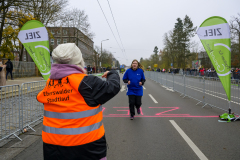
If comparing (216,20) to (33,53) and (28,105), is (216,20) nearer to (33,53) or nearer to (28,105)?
(33,53)

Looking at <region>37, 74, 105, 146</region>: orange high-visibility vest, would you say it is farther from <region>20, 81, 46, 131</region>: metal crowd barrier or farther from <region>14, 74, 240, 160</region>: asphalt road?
<region>20, 81, 46, 131</region>: metal crowd barrier

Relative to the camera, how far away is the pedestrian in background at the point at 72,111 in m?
1.70

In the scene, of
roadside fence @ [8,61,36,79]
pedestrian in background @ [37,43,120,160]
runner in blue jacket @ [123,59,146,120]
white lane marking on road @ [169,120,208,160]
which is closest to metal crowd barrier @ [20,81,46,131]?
runner in blue jacket @ [123,59,146,120]

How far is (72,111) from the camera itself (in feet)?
5.56

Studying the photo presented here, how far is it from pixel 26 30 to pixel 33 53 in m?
0.66

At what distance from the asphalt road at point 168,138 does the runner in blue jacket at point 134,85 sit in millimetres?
543

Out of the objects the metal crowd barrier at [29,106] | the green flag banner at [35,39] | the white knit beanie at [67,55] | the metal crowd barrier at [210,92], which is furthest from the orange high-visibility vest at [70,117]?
the metal crowd barrier at [210,92]

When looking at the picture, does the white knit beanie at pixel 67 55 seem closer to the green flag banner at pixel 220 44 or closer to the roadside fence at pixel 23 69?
the green flag banner at pixel 220 44

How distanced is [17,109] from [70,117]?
3.85m

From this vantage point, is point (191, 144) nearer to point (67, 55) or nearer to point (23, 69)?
point (67, 55)

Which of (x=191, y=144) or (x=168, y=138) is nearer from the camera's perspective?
(x=191, y=144)

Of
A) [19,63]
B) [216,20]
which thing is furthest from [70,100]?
[19,63]

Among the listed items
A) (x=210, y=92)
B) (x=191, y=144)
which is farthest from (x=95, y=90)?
(x=210, y=92)

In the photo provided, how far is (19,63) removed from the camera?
2252 cm
